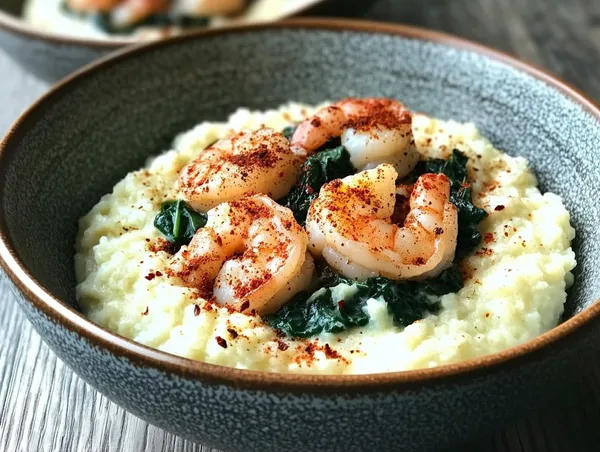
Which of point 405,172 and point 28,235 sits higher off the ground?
point 405,172

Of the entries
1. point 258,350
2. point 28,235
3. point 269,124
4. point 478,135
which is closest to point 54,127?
point 28,235

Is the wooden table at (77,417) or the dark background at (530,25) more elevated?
the dark background at (530,25)

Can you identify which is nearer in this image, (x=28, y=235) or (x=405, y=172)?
(x=28, y=235)

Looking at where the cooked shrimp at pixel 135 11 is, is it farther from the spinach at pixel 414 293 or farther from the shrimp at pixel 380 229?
the spinach at pixel 414 293

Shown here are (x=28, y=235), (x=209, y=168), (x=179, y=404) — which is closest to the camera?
(x=179, y=404)

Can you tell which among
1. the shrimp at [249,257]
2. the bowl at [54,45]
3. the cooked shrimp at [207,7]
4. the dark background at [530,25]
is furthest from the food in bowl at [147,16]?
the shrimp at [249,257]

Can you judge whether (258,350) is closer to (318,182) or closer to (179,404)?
(179,404)
